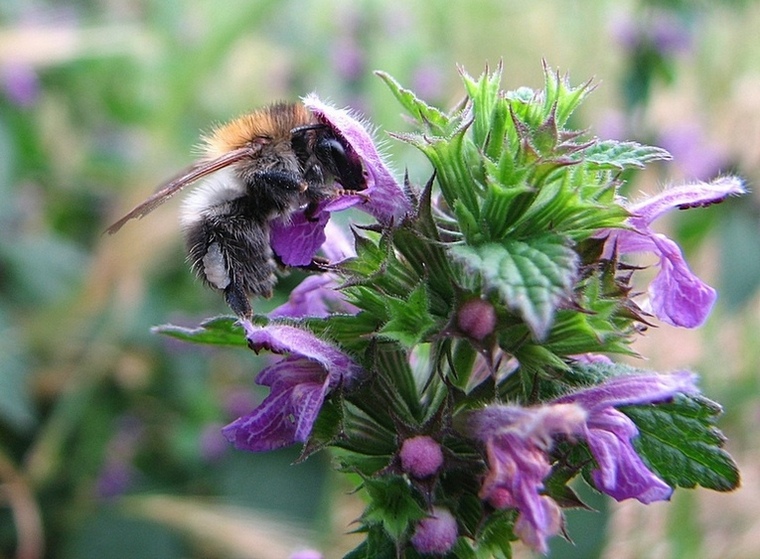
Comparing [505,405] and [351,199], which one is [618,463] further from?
[351,199]

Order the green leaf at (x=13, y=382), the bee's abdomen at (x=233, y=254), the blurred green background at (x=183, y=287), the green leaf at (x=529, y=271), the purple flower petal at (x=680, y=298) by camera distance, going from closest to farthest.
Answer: the green leaf at (x=529, y=271) → the purple flower petal at (x=680, y=298) → the bee's abdomen at (x=233, y=254) → the green leaf at (x=13, y=382) → the blurred green background at (x=183, y=287)

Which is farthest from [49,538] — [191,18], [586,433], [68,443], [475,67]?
[475,67]

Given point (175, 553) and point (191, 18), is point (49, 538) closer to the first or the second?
point (175, 553)

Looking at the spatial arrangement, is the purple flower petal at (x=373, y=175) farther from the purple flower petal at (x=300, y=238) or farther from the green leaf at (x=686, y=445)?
the green leaf at (x=686, y=445)

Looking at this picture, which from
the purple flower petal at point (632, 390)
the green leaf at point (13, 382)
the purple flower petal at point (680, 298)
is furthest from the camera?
the green leaf at point (13, 382)

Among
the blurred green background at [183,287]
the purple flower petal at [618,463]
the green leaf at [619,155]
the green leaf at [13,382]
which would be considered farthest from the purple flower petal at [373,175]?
the green leaf at [13,382]

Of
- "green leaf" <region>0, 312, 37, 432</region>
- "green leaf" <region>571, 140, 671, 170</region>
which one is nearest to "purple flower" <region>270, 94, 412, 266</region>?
"green leaf" <region>571, 140, 671, 170</region>

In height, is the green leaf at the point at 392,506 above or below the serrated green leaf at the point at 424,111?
below
